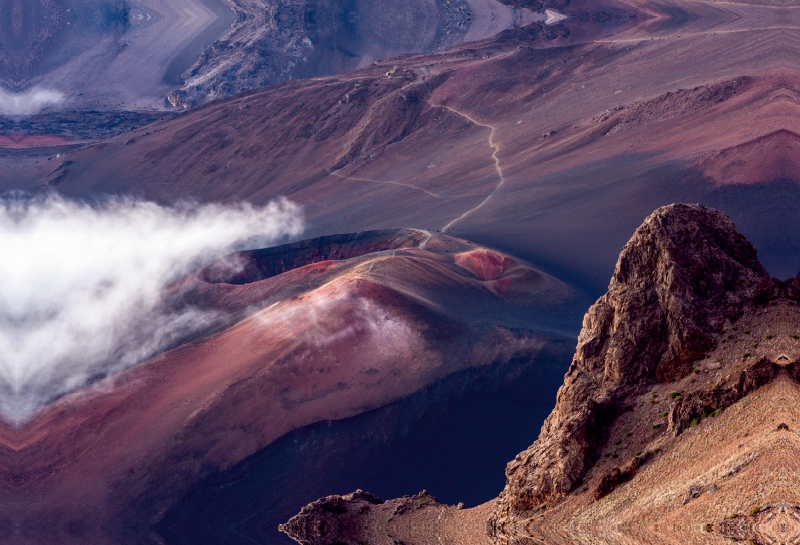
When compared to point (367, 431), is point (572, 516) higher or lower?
higher

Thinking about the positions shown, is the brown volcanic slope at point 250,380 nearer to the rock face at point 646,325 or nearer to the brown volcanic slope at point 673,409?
the brown volcanic slope at point 673,409

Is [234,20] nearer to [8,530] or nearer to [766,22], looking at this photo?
[766,22]

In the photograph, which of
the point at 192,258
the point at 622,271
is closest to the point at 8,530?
the point at 622,271

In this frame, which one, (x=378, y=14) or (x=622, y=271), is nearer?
(x=622, y=271)

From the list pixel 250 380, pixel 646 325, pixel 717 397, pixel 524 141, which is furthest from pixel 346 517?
pixel 524 141

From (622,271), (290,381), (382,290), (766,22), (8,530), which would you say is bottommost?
(8,530)

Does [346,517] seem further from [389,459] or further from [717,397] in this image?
[717,397]

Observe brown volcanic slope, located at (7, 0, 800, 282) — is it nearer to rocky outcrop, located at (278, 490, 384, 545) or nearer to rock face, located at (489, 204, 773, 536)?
rocky outcrop, located at (278, 490, 384, 545)

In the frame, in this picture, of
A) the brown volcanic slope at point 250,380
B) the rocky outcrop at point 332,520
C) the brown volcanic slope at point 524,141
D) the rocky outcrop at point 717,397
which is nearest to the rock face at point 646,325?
the rocky outcrop at point 717,397
